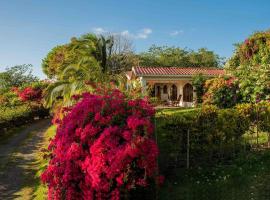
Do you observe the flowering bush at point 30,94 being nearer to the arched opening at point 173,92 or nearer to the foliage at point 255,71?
the arched opening at point 173,92

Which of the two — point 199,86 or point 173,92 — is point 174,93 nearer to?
point 173,92

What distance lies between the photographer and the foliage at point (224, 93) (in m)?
16.5

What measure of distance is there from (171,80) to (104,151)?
2393 centimetres

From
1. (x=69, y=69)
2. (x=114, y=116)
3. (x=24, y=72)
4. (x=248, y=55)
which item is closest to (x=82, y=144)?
(x=114, y=116)

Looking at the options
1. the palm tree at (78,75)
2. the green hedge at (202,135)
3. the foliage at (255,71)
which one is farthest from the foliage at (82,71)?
the foliage at (255,71)

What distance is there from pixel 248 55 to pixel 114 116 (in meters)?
16.7

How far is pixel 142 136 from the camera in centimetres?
591

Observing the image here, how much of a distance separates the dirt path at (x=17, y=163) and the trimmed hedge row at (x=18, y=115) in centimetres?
107

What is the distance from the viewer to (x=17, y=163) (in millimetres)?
11414

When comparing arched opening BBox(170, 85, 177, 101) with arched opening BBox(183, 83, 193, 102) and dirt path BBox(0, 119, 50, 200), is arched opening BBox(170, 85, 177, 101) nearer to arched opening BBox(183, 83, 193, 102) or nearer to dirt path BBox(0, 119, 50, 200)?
arched opening BBox(183, 83, 193, 102)

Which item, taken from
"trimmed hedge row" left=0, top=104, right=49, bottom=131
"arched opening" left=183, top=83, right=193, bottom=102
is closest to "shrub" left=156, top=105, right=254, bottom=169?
"trimmed hedge row" left=0, top=104, right=49, bottom=131

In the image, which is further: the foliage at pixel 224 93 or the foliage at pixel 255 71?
the foliage at pixel 224 93

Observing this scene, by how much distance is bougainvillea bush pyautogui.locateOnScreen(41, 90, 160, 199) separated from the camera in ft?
17.9

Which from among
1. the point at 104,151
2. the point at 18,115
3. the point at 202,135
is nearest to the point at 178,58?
the point at 18,115
